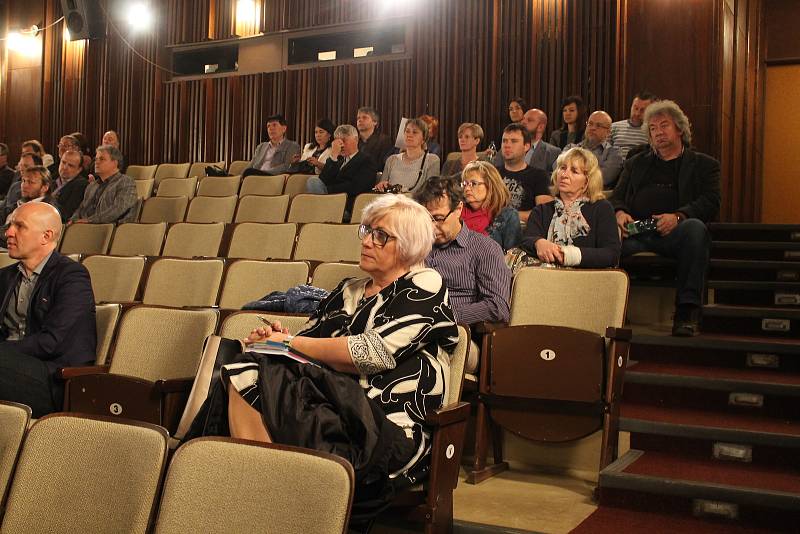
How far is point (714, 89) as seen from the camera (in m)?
5.68

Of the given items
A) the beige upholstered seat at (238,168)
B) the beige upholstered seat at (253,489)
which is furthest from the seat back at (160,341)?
the beige upholstered seat at (238,168)

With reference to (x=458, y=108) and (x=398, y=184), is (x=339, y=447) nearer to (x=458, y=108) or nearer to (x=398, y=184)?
(x=398, y=184)

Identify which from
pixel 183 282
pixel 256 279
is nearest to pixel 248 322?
pixel 256 279

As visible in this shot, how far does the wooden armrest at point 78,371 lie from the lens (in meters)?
2.63

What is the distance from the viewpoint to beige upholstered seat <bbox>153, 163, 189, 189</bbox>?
8.63 metres

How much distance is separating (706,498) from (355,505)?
117 cm

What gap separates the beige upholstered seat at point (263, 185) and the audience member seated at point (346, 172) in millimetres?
462

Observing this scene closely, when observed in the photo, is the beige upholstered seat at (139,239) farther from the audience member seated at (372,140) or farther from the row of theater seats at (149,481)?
the row of theater seats at (149,481)

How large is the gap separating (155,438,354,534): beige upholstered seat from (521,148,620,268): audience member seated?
7.15 ft

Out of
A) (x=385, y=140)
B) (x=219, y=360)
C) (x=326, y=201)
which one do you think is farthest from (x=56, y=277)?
(x=385, y=140)

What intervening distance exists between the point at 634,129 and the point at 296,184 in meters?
2.59

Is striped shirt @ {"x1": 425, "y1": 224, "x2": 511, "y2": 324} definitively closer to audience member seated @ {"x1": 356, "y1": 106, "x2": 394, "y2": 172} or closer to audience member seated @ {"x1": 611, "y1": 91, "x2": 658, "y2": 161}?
audience member seated @ {"x1": 611, "y1": 91, "x2": 658, "y2": 161}

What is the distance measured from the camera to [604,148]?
529 cm

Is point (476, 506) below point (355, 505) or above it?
below
